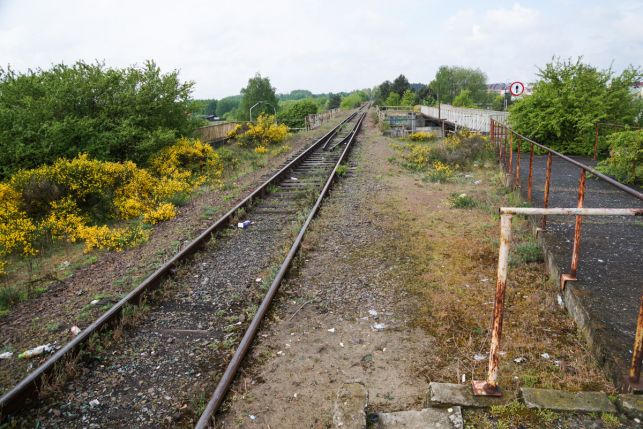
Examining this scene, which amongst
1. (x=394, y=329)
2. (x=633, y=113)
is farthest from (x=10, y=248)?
(x=633, y=113)

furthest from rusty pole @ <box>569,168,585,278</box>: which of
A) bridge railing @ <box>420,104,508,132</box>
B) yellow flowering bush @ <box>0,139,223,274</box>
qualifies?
bridge railing @ <box>420,104,508,132</box>

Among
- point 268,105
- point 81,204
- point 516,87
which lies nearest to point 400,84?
point 268,105

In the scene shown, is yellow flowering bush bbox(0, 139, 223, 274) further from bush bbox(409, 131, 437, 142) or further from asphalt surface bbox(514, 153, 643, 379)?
bush bbox(409, 131, 437, 142)

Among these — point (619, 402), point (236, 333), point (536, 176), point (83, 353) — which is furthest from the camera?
point (536, 176)

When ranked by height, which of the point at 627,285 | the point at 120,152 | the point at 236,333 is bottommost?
the point at 236,333

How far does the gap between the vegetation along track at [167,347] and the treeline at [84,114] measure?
22.1ft

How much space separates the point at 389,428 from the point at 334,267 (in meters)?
3.23

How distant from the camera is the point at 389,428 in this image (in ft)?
10.2

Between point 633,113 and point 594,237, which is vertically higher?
point 633,113

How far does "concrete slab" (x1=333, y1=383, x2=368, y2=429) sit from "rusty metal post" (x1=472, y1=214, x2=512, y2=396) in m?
0.86

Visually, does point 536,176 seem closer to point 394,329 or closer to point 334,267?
point 334,267

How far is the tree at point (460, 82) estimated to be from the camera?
80.3 meters

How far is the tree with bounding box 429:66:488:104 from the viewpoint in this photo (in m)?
80.3

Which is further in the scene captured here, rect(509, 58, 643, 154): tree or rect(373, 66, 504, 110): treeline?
rect(373, 66, 504, 110): treeline
